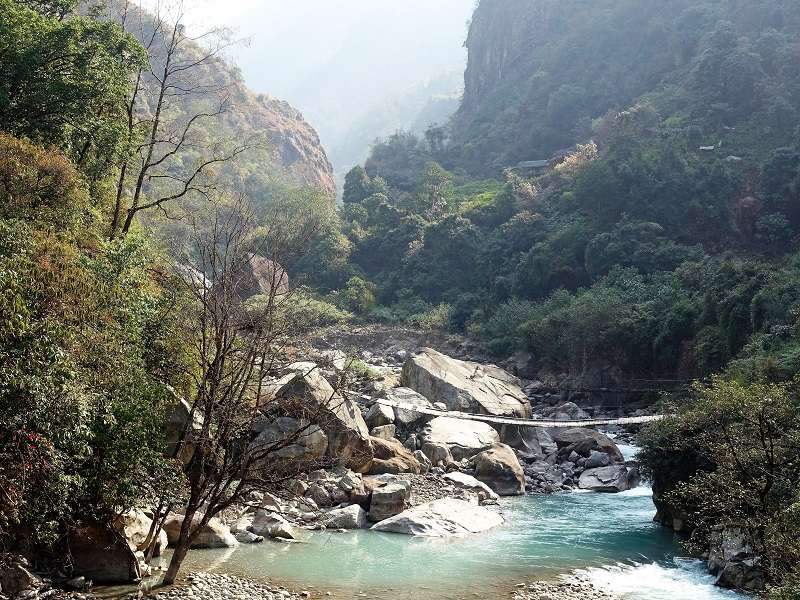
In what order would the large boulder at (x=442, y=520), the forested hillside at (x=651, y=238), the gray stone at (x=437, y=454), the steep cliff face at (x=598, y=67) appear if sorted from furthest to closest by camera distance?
the steep cliff face at (x=598, y=67) → the gray stone at (x=437, y=454) → the large boulder at (x=442, y=520) → the forested hillside at (x=651, y=238)

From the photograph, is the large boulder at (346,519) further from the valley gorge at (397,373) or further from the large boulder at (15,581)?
the large boulder at (15,581)

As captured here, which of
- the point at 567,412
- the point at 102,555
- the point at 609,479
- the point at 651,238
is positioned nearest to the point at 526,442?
the point at 609,479

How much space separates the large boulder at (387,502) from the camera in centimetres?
1150

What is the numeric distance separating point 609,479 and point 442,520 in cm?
522

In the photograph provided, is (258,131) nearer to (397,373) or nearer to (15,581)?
(397,373)

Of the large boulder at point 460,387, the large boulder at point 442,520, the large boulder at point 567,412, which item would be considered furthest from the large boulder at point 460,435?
the large boulder at point 567,412

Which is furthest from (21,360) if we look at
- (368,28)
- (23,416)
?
(368,28)

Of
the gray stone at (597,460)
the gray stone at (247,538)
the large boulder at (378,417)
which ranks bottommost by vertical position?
the gray stone at (597,460)

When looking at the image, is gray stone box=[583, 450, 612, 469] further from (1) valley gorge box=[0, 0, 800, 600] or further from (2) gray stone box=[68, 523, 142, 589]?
(2) gray stone box=[68, 523, 142, 589]

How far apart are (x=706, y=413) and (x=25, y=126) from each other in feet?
32.7

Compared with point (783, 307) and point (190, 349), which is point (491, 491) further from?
point (783, 307)

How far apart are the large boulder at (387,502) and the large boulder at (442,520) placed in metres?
0.17

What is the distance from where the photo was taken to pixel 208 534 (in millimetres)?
9711

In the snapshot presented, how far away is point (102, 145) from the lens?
1123 cm
